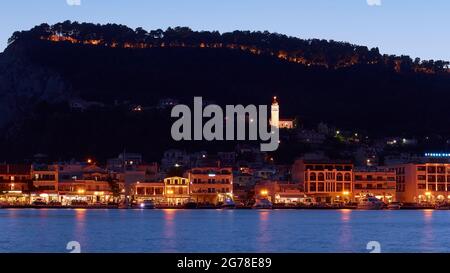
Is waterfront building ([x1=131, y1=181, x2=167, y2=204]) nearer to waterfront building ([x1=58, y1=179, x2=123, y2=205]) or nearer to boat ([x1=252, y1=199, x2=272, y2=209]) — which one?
waterfront building ([x1=58, y1=179, x2=123, y2=205])

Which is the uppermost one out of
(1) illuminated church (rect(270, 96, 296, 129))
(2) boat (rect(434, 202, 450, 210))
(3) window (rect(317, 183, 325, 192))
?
(1) illuminated church (rect(270, 96, 296, 129))

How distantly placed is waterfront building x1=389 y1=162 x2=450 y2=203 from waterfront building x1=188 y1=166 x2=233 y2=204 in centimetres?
1628

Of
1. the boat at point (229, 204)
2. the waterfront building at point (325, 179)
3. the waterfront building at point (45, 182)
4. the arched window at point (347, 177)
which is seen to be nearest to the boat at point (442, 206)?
the waterfront building at point (325, 179)

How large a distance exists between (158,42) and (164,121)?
141 feet

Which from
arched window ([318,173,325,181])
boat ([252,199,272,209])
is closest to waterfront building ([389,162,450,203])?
arched window ([318,173,325,181])

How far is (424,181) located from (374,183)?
14.3 feet

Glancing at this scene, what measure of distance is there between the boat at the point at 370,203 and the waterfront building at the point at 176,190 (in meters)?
14.8

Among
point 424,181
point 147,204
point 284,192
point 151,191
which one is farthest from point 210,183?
point 424,181

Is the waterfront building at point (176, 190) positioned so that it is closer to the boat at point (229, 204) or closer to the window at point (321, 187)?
the boat at point (229, 204)

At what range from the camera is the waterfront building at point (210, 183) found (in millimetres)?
81250

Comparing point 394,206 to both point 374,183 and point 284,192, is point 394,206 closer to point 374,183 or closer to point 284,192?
point 374,183

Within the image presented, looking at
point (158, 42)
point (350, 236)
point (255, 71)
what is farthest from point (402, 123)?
point (350, 236)

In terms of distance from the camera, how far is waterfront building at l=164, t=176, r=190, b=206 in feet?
269

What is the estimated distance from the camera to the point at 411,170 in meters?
86.2
